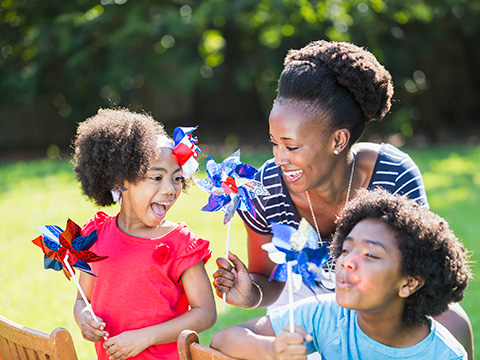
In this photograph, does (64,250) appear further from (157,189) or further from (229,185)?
(229,185)

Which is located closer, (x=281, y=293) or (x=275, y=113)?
(x=275, y=113)

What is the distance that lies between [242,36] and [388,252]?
36.0 ft

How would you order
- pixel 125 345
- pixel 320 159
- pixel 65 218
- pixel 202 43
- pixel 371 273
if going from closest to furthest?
pixel 371 273
pixel 125 345
pixel 320 159
pixel 65 218
pixel 202 43

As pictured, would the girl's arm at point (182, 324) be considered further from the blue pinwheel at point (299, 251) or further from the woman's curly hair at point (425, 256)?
the woman's curly hair at point (425, 256)

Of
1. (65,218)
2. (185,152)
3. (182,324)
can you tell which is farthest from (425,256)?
(65,218)

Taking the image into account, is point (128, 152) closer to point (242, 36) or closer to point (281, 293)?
point (281, 293)

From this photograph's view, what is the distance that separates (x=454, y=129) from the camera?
46.9 feet

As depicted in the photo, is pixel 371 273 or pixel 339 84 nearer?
pixel 371 273

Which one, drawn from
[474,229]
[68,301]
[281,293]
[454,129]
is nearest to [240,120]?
[454,129]

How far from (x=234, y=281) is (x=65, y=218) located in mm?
5115

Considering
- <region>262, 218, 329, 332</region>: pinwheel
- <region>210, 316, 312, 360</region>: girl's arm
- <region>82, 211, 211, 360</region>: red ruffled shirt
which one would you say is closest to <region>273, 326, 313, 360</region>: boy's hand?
<region>210, 316, 312, 360</region>: girl's arm

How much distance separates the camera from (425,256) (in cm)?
214

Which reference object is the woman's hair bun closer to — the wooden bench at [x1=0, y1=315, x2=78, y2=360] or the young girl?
the young girl

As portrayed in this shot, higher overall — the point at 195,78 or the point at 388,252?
the point at 195,78
